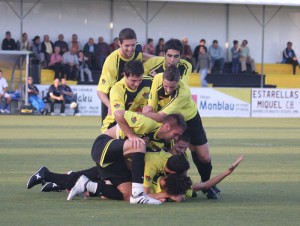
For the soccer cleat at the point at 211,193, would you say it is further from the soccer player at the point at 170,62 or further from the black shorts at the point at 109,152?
the soccer player at the point at 170,62

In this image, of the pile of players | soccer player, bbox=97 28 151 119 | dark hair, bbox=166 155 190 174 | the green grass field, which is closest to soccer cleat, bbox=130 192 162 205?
the pile of players

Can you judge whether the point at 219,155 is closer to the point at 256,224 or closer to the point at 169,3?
the point at 256,224

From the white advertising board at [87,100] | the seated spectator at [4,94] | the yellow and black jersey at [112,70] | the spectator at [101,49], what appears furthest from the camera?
the spectator at [101,49]

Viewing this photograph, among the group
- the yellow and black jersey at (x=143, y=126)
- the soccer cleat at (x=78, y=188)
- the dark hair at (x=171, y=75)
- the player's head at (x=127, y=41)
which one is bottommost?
the soccer cleat at (x=78, y=188)

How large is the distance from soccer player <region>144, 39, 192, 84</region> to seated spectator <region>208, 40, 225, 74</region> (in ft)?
94.1

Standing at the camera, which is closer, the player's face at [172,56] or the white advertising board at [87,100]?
the player's face at [172,56]

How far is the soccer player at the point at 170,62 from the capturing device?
10.7 metres

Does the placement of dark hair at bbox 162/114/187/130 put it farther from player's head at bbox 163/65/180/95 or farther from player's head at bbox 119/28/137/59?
player's head at bbox 119/28/137/59

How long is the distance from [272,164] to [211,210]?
5803 mm

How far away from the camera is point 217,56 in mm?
39906

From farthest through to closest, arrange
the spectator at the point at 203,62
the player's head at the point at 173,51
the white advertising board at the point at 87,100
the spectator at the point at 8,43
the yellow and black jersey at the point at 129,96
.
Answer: the spectator at the point at 203,62 < the spectator at the point at 8,43 < the white advertising board at the point at 87,100 < the player's head at the point at 173,51 < the yellow and black jersey at the point at 129,96

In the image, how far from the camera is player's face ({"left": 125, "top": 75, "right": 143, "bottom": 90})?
32.2ft

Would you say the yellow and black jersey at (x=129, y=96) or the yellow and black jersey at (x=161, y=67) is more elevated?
the yellow and black jersey at (x=161, y=67)

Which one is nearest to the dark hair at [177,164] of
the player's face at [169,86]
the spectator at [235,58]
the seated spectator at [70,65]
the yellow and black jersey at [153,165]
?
the yellow and black jersey at [153,165]
